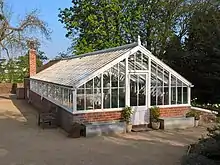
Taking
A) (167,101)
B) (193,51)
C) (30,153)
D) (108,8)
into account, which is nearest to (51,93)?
(167,101)

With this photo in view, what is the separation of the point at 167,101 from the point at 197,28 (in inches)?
360

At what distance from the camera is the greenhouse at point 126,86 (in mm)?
13188

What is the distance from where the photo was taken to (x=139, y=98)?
46.6ft

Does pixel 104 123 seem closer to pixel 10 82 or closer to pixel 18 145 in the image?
pixel 18 145

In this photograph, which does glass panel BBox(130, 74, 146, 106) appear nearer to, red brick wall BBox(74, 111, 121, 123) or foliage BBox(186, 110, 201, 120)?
red brick wall BBox(74, 111, 121, 123)

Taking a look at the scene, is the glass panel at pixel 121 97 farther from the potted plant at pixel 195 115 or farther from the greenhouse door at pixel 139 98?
the potted plant at pixel 195 115

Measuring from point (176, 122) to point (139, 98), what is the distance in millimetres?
1950

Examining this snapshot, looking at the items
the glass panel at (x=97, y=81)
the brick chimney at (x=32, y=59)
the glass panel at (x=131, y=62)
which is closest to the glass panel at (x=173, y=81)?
the glass panel at (x=131, y=62)

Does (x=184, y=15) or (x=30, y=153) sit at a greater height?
(x=184, y=15)

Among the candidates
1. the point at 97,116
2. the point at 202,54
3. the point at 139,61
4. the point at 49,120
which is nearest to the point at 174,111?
the point at 139,61

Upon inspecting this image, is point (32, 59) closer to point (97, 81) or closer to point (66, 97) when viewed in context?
point (66, 97)

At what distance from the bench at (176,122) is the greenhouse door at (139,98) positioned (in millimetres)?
847

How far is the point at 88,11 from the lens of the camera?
2864cm

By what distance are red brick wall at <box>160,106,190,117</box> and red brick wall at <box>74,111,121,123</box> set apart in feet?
7.27
